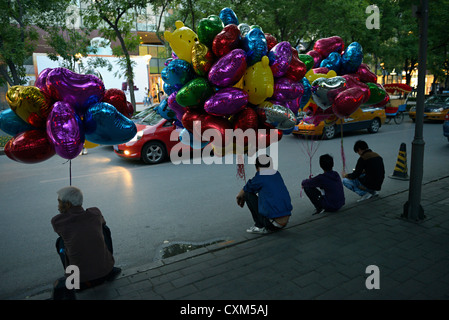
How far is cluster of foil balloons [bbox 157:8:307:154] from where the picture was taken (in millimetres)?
3402

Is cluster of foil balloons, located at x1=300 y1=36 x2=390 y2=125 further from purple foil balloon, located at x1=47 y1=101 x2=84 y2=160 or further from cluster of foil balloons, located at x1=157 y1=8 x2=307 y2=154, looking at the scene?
purple foil balloon, located at x1=47 y1=101 x2=84 y2=160

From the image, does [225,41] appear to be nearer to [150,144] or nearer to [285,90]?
[285,90]

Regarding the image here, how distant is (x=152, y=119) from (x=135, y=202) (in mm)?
4413

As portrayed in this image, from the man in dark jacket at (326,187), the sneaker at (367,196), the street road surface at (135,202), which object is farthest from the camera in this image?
the sneaker at (367,196)

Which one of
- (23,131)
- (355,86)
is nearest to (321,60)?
(355,86)

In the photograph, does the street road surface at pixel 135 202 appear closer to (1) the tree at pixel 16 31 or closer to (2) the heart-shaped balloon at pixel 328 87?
(2) the heart-shaped balloon at pixel 328 87

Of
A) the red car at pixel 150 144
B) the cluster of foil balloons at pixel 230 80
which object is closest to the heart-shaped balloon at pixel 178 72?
the cluster of foil balloons at pixel 230 80

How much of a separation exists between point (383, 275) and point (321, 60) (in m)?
3.05

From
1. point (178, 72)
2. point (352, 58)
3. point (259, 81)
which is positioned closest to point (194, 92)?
point (178, 72)

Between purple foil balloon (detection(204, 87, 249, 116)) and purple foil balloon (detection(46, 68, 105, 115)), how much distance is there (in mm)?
1085

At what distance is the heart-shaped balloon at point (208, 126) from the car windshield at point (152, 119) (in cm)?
666

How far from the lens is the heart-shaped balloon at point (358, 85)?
4.44 meters

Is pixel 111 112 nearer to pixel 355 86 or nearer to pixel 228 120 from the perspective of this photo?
pixel 228 120

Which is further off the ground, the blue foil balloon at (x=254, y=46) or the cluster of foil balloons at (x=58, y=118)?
the blue foil balloon at (x=254, y=46)
